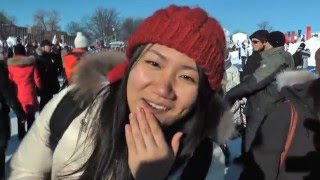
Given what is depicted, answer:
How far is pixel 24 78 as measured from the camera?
6.96 m

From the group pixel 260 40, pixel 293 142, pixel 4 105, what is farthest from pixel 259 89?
pixel 4 105

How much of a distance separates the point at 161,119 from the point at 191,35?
36 cm

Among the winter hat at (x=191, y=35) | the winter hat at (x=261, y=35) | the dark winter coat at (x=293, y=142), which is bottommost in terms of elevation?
the dark winter coat at (x=293, y=142)

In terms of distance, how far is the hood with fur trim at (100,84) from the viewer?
1.66m

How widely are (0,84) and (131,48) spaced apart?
4181mm

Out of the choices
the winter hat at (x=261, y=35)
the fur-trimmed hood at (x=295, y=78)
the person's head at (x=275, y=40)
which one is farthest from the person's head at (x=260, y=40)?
the fur-trimmed hood at (x=295, y=78)

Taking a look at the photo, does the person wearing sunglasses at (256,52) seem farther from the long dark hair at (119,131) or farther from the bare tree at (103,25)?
the bare tree at (103,25)

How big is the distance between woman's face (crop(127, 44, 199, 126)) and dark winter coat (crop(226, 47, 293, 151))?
3377 millimetres

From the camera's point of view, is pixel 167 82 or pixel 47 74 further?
pixel 47 74

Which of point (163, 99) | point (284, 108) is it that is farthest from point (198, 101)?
point (284, 108)

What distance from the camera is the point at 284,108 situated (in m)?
1.91

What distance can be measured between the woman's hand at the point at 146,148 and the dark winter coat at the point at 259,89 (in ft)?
11.5

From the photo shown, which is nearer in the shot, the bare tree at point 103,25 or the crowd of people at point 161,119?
the crowd of people at point 161,119

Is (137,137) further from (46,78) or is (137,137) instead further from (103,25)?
(103,25)
